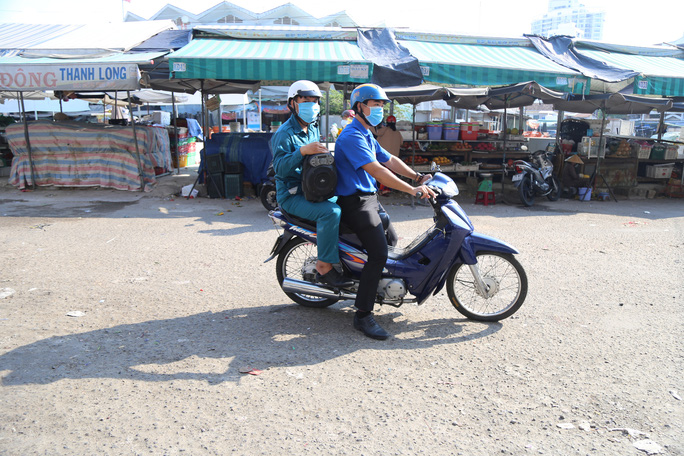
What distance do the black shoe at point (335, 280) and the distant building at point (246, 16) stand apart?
48097mm

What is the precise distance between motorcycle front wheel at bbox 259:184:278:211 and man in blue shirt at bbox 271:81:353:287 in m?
5.42

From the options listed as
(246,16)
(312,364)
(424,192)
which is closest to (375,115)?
(424,192)

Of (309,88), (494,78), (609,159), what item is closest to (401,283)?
(309,88)

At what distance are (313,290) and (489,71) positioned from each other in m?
9.44

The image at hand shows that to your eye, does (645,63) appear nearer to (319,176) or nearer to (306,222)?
(306,222)

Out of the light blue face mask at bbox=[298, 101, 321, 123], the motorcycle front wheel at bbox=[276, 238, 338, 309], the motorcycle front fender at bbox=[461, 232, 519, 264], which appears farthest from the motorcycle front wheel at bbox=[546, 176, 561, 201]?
the light blue face mask at bbox=[298, 101, 321, 123]

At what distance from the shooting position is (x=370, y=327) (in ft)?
13.6

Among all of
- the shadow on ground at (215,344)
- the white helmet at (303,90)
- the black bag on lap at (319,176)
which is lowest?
the shadow on ground at (215,344)

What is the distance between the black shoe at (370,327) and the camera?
13.3ft

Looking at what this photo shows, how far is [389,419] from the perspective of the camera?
300 centimetres

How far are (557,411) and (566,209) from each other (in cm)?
871

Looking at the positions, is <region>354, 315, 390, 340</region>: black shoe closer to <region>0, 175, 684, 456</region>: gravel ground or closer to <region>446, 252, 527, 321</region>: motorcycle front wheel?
<region>0, 175, 684, 456</region>: gravel ground

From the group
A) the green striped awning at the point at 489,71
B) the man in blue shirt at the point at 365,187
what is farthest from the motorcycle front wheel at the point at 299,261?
the green striped awning at the point at 489,71

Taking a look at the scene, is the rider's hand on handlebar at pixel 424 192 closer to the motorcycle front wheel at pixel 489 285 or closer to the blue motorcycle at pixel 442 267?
the blue motorcycle at pixel 442 267
